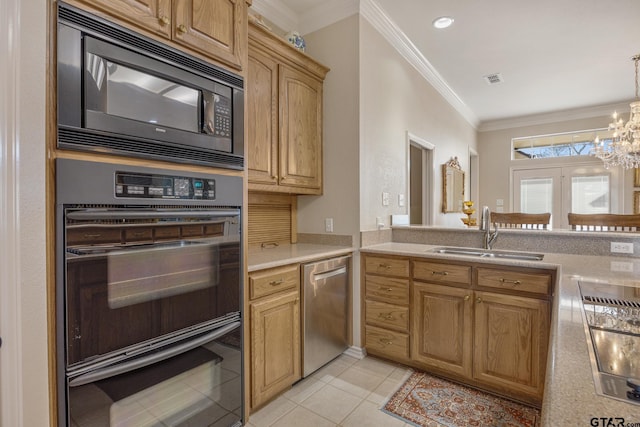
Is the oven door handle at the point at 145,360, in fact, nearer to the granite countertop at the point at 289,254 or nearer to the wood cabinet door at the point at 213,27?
the granite countertop at the point at 289,254

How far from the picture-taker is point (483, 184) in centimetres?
655

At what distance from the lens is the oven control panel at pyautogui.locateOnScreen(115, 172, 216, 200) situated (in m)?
1.23

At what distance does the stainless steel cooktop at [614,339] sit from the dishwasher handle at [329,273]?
151cm

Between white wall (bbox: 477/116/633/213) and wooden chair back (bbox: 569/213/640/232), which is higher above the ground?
white wall (bbox: 477/116/633/213)

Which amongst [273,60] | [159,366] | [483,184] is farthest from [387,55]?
[483,184]

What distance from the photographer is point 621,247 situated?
2.14 meters

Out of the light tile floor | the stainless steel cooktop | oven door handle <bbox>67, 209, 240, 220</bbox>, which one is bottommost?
the light tile floor

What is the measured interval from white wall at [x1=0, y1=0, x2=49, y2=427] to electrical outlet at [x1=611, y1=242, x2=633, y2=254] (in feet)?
10.4

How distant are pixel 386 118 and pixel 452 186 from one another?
2270 mm

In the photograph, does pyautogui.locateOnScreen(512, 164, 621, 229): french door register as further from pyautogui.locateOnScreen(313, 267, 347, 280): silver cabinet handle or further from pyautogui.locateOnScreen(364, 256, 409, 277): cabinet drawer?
pyautogui.locateOnScreen(313, 267, 347, 280): silver cabinet handle

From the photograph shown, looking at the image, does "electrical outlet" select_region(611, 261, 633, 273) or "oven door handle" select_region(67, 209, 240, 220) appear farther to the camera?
"electrical outlet" select_region(611, 261, 633, 273)

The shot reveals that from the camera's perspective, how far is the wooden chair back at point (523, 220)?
10.2ft

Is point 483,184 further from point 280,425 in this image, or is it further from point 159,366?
point 159,366

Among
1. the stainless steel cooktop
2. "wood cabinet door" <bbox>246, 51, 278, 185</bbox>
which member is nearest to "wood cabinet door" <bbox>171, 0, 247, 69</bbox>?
"wood cabinet door" <bbox>246, 51, 278, 185</bbox>
